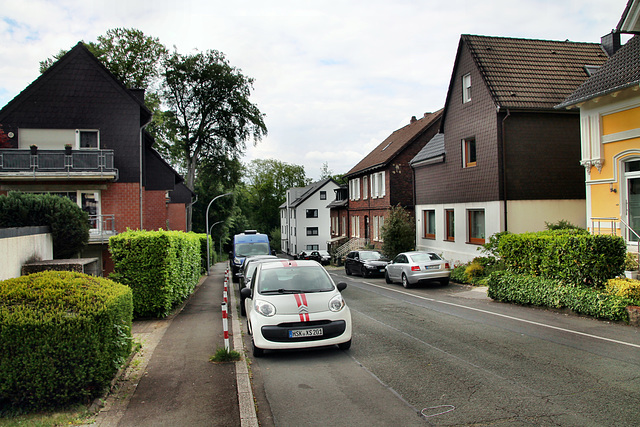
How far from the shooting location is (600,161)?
15.3 m

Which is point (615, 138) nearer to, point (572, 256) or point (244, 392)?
point (572, 256)

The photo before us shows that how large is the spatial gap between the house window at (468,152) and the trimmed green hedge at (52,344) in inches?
786

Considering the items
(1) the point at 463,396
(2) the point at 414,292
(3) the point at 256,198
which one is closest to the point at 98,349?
(1) the point at 463,396

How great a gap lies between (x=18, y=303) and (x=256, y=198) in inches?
3614

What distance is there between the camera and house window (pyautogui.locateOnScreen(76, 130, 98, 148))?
23.0m

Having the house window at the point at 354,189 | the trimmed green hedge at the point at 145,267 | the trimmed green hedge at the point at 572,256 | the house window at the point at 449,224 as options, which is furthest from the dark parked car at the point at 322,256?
the trimmed green hedge at the point at 145,267

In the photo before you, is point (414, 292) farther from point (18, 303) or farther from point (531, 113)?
point (18, 303)

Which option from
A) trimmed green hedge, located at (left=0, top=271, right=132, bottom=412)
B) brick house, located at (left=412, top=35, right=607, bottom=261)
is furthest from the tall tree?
trimmed green hedge, located at (left=0, top=271, right=132, bottom=412)

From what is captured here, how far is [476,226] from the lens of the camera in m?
22.8

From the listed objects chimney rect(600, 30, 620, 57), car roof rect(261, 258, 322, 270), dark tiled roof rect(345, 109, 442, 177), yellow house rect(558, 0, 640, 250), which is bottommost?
car roof rect(261, 258, 322, 270)

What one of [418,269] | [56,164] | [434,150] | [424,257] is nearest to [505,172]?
[424,257]

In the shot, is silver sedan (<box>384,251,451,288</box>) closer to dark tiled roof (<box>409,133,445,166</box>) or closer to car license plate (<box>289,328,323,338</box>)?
dark tiled roof (<box>409,133,445,166</box>)

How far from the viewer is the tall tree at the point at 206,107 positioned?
134 feet

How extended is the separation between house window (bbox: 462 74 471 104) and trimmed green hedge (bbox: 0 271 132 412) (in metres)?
20.6
